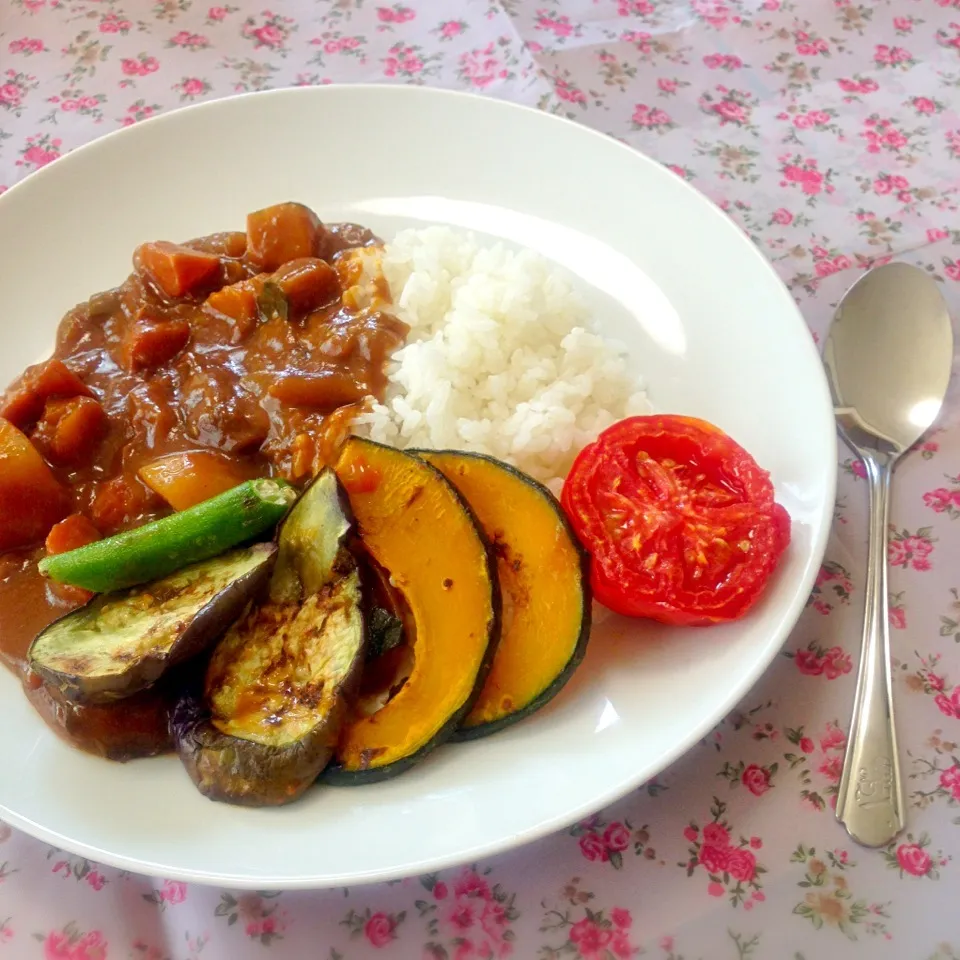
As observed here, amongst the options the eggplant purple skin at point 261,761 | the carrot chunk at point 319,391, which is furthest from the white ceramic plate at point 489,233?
the carrot chunk at point 319,391

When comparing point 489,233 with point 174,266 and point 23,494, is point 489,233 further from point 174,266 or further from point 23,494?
point 23,494

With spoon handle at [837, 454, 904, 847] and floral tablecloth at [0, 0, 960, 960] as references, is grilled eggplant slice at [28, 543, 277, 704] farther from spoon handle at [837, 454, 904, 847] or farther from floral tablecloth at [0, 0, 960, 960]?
spoon handle at [837, 454, 904, 847]

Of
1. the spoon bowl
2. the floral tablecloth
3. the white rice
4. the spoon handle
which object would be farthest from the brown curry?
the spoon handle

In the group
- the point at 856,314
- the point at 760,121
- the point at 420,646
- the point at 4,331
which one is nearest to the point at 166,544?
the point at 420,646

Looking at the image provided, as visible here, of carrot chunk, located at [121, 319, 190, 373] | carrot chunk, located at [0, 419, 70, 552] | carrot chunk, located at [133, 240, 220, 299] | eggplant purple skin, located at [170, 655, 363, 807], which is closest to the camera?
eggplant purple skin, located at [170, 655, 363, 807]

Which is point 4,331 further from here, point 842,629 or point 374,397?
point 842,629

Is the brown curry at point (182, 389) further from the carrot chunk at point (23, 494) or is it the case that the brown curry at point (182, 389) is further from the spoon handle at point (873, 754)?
the spoon handle at point (873, 754)
